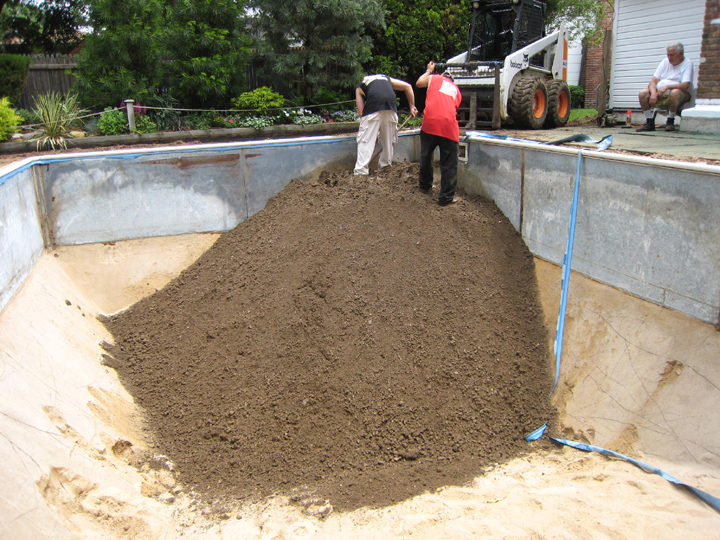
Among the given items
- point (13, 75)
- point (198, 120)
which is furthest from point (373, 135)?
point (13, 75)

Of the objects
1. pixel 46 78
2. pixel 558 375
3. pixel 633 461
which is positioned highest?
pixel 46 78

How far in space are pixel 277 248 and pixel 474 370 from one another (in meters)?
2.49

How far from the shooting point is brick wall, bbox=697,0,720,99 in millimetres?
7863

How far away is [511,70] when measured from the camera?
8750 mm

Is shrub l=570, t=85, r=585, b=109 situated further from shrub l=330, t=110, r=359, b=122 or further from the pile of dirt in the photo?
the pile of dirt

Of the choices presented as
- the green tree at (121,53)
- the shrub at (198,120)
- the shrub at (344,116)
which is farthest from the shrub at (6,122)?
the shrub at (344,116)

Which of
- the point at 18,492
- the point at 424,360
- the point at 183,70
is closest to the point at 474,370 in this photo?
the point at 424,360

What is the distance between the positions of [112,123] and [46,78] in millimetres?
3420

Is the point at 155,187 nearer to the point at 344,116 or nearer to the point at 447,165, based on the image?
the point at 447,165

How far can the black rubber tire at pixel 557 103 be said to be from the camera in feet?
30.9

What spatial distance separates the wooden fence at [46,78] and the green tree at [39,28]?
132 inches

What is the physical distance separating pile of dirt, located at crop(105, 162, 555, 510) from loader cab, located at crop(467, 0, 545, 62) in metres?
4.69

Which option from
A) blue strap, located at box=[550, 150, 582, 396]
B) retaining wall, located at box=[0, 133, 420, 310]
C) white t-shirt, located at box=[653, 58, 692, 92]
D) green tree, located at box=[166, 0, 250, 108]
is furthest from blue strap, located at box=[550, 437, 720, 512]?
green tree, located at box=[166, 0, 250, 108]

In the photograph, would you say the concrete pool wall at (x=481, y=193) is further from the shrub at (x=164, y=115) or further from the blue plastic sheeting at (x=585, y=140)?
the shrub at (x=164, y=115)
